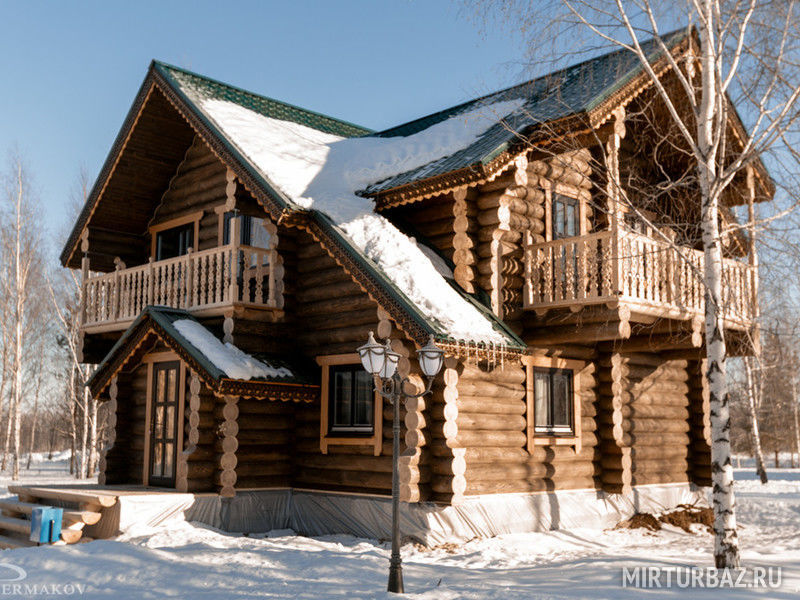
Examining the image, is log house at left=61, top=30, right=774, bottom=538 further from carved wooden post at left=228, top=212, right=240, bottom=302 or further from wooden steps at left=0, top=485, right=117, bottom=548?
wooden steps at left=0, top=485, right=117, bottom=548

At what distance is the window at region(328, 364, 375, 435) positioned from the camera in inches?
534

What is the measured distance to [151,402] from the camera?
15430 mm

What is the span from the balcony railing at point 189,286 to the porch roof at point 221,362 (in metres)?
0.69

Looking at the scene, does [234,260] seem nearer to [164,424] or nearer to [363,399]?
[363,399]

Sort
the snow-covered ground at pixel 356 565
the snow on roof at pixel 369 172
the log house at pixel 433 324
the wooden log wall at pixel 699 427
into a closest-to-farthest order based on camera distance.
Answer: the snow-covered ground at pixel 356 565, the snow on roof at pixel 369 172, the log house at pixel 433 324, the wooden log wall at pixel 699 427

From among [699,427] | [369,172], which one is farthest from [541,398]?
Result: [369,172]

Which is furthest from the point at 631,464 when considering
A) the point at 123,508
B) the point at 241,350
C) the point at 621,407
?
the point at 123,508

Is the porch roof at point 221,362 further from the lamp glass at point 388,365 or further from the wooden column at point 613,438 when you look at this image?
the wooden column at point 613,438

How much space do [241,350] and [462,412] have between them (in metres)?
4.25

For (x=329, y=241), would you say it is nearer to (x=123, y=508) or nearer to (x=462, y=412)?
(x=462, y=412)

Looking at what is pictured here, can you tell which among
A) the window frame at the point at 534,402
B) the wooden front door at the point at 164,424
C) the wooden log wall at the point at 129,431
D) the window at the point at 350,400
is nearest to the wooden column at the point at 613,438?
the window frame at the point at 534,402

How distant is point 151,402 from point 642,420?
9.98 m

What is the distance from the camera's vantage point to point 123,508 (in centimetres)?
1254

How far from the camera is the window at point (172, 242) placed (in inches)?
686
